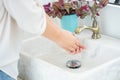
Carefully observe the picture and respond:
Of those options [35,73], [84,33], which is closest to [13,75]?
[35,73]

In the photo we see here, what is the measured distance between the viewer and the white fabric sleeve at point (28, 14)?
2.45 ft

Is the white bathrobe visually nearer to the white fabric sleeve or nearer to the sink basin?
the white fabric sleeve

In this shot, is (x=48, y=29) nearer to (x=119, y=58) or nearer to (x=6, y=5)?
(x=6, y=5)

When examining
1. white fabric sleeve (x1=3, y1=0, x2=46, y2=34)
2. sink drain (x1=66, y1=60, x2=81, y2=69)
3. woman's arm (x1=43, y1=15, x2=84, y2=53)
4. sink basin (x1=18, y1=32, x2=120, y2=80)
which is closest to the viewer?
white fabric sleeve (x1=3, y1=0, x2=46, y2=34)

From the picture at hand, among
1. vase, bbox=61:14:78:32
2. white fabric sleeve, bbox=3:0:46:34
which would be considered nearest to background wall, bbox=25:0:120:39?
vase, bbox=61:14:78:32

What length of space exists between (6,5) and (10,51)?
21 centimetres

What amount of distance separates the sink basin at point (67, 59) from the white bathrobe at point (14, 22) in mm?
235

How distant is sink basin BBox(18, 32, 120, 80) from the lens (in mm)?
1033

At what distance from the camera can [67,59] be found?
1.37 m

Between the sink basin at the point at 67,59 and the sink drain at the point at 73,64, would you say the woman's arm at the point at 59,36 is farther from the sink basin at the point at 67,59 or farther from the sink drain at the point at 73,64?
the sink drain at the point at 73,64

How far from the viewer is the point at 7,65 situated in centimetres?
92

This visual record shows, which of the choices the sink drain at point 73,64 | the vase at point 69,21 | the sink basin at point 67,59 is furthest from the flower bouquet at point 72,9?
the sink drain at point 73,64

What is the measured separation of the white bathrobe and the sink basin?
235 millimetres

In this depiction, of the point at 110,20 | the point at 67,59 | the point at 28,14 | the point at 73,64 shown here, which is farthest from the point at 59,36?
the point at 110,20
